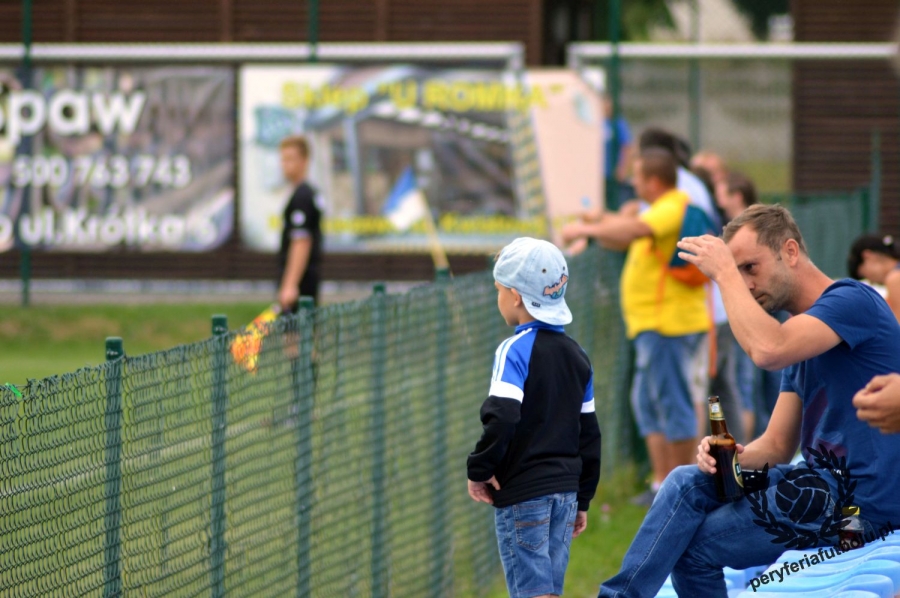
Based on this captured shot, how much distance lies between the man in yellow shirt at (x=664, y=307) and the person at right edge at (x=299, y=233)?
2.76 meters

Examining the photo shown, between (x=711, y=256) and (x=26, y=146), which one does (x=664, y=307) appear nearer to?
(x=711, y=256)

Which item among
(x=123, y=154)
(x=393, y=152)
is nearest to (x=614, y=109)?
(x=393, y=152)

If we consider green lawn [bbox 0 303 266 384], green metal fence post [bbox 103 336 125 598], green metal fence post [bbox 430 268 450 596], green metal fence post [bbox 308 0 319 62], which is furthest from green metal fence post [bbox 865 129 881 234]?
green metal fence post [bbox 103 336 125 598]

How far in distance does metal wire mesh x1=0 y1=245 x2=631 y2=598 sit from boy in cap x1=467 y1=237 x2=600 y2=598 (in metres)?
0.78

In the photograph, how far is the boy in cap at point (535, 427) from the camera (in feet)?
14.0

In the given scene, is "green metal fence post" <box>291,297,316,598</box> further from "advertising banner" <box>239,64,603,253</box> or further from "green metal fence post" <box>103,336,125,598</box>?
"advertising banner" <box>239,64,603,253</box>

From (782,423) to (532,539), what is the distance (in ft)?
2.98

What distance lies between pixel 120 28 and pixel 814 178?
8.93 meters

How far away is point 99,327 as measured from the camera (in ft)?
47.6

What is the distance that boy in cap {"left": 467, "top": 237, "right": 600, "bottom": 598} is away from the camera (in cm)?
427

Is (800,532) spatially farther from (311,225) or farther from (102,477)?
(311,225)

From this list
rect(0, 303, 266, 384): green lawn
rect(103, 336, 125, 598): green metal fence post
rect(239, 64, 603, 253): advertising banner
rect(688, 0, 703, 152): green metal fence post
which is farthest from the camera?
rect(688, 0, 703, 152): green metal fence post

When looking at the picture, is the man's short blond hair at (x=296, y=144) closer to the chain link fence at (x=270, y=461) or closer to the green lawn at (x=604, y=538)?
the chain link fence at (x=270, y=461)

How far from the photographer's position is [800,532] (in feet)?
13.6
